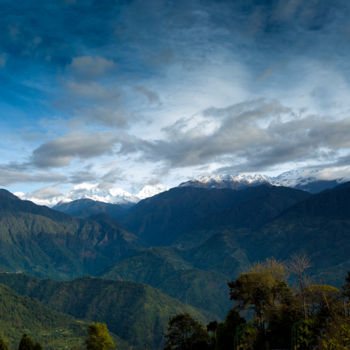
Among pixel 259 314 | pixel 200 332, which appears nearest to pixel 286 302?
pixel 259 314

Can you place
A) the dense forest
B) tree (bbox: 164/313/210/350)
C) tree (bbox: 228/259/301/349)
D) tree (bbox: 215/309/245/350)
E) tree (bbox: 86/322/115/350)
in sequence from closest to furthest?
the dense forest
tree (bbox: 228/259/301/349)
tree (bbox: 215/309/245/350)
tree (bbox: 164/313/210/350)
tree (bbox: 86/322/115/350)

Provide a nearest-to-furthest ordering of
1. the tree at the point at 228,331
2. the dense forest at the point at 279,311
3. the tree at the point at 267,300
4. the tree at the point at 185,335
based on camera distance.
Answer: the dense forest at the point at 279,311
the tree at the point at 267,300
the tree at the point at 228,331
the tree at the point at 185,335

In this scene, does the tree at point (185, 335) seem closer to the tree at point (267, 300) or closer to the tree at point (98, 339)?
the tree at point (267, 300)

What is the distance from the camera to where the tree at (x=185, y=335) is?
9025cm

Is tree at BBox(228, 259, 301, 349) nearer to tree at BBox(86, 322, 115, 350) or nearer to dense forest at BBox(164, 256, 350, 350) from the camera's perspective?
dense forest at BBox(164, 256, 350, 350)

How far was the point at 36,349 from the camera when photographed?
87.3 m

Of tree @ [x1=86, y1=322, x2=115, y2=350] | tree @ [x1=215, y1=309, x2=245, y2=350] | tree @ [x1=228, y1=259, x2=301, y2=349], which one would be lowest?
tree @ [x1=86, y1=322, x2=115, y2=350]

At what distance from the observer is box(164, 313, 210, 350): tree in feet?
296

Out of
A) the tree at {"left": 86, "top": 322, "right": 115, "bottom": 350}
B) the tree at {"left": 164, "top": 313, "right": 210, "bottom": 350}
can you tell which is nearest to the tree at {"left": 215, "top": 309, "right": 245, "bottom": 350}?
the tree at {"left": 164, "top": 313, "right": 210, "bottom": 350}

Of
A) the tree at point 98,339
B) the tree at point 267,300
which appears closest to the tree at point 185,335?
the tree at point 267,300

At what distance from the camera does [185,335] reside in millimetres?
96500

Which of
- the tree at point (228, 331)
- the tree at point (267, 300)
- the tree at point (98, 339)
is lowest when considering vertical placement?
the tree at point (98, 339)

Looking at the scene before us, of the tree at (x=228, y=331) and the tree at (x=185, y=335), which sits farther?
the tree at (x=185, y=335)

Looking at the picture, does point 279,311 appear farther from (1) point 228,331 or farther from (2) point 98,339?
(2) point 98,339
